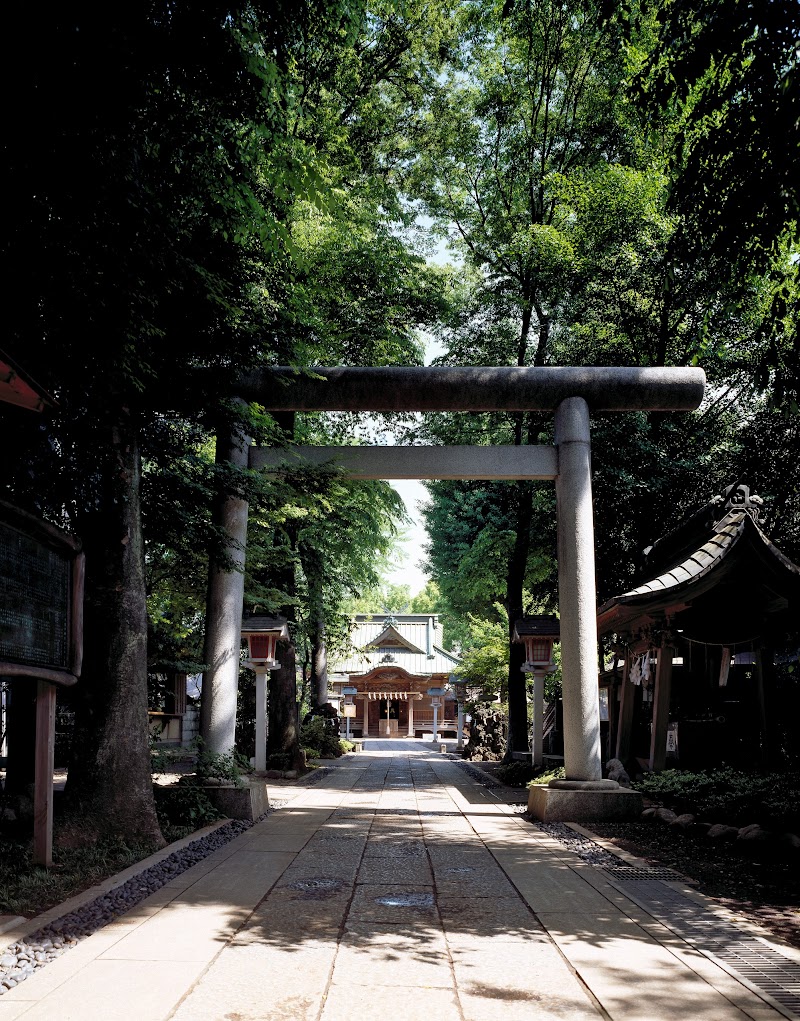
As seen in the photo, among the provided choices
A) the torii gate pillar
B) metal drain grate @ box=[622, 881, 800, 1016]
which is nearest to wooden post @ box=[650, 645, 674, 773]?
the torii gate pillar

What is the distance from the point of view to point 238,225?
7066 millimetres

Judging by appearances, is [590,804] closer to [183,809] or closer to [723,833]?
[723,833]

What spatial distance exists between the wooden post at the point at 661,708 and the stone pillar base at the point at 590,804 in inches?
106

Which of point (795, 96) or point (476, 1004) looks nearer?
point (476, 1004)

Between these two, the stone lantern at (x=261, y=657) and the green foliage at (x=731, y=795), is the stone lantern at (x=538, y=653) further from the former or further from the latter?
the stone lantern at (x=261, y=657)

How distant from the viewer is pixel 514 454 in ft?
36.5

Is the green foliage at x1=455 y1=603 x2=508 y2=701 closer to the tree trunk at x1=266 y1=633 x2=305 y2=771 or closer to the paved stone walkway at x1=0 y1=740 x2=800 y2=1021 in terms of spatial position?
the tree trunk at x1=266 y1=633 x2=305 y2=771

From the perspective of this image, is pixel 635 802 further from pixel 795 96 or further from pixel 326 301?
pixel 326 301

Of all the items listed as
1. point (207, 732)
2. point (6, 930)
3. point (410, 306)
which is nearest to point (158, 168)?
point (6, 930)

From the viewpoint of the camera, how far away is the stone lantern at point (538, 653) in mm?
16406

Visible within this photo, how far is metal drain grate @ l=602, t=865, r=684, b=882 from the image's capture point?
680 centimetres

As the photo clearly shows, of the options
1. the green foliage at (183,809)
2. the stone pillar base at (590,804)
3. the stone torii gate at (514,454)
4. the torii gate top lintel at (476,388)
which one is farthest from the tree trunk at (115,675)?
the stone pillar base at (590,804)

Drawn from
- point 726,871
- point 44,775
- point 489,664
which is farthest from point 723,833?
point 489,664

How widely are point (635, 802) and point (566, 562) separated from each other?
2.98 meters
